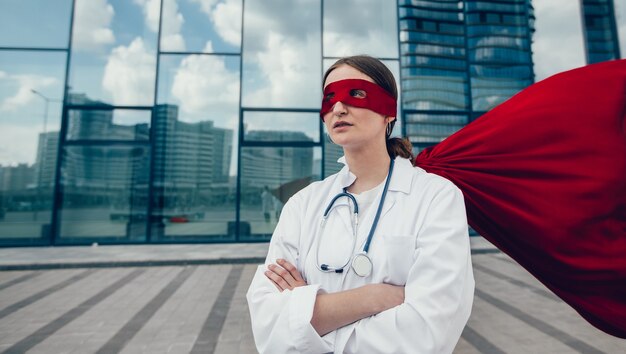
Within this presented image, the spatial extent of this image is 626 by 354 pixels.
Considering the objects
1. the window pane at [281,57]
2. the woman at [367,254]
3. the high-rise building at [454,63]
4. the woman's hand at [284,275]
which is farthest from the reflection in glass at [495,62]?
the woman's hand at [284,275]

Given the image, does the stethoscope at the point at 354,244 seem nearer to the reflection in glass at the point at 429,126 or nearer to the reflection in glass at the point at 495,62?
the reflection in glass at the point at 429,126

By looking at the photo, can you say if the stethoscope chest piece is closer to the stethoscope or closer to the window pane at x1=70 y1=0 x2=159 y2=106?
the stethoscope

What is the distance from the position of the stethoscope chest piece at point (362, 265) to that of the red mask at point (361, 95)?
56cm

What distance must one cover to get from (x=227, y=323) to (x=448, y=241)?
3.46m

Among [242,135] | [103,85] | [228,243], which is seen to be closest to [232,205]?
[228,243]

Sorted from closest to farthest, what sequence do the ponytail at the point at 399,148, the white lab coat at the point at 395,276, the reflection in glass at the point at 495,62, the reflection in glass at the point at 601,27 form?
the white lab coat at the point at 395,276
the ponytail at the point at 399,148
the reflection in glass at the point at 601,27
the reflection in glass at the point at 495,62

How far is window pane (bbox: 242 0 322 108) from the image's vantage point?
923 centimetres

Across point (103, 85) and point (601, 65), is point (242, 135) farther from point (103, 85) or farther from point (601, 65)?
point (601, 65)

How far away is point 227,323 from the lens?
3.79 meters

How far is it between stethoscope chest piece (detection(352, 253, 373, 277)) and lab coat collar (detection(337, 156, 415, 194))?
0.30m

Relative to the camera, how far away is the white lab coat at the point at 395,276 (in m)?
1.01

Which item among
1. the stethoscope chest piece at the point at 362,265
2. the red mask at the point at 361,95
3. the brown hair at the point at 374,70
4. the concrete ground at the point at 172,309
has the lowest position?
the concrete ground at the point at 172,309

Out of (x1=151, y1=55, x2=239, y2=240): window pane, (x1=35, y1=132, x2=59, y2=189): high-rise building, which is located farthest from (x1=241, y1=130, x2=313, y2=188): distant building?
(x1=35, y1=132, x2=59, y2=189): high-rise building

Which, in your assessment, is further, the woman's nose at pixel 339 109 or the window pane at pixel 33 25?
the window pane at pixel 33 25
